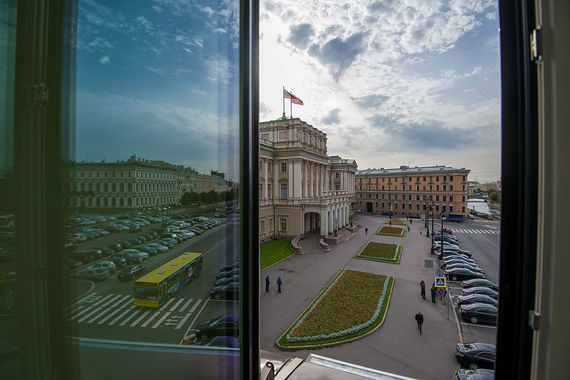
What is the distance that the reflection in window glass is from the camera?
0.81 metres

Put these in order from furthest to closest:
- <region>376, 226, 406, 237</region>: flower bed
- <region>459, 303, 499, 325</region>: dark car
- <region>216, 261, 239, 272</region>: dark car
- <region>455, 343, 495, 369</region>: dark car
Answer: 1. <region>376, 226, 406, 237</region>: flower bed
2. <region>459, 303, 499, 325</region>: dark car
3. <region>455, 343, 495, 369</region>: dark car
4. <region>216, 261, 239, 272</region>: dark car

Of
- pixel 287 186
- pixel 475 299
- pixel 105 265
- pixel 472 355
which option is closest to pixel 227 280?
pixel 105 265

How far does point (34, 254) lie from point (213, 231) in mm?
806

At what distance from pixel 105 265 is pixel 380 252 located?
1447cm

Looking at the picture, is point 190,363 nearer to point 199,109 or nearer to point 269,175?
point 199,109

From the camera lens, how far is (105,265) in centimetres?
84

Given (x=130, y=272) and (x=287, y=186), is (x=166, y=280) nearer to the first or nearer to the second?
(x=130, y=272)

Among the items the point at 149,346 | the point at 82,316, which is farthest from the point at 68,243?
the point at 149,346

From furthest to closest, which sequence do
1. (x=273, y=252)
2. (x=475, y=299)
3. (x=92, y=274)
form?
(x=273, y=252), (x=475, y=299), (x=92, y=274)

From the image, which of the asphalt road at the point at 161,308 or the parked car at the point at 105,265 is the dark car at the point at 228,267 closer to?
the asphalt road at the point at 161,308

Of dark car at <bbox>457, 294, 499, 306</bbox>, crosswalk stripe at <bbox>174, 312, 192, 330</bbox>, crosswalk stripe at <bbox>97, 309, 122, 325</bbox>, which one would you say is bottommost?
dark car at <bbox>457, 294, 499, 306</bbox>

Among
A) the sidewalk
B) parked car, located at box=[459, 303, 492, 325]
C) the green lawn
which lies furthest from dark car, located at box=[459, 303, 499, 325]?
the green lawn

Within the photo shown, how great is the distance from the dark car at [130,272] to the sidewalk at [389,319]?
5.21 m

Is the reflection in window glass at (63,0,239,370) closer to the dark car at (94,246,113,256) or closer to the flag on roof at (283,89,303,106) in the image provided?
the dark car at (94,246,113,256)
